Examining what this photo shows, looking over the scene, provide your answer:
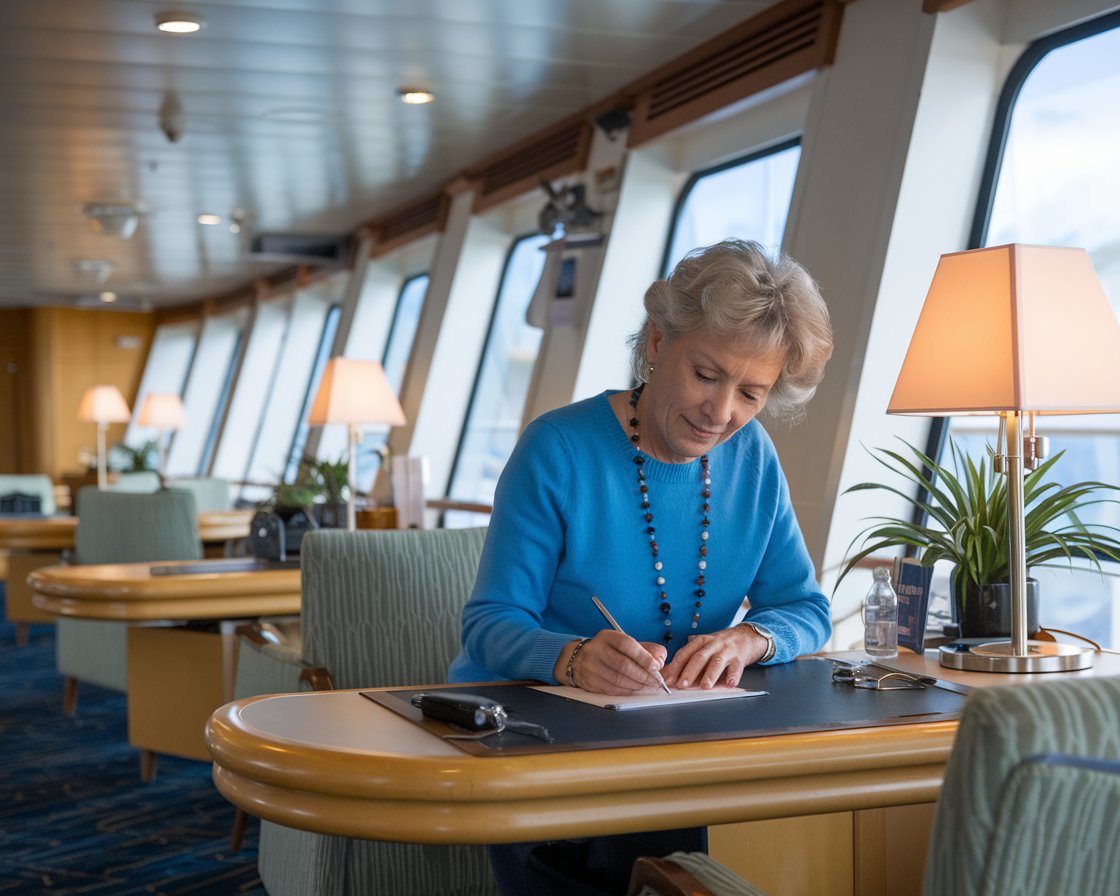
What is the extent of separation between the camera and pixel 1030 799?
0.89 meters

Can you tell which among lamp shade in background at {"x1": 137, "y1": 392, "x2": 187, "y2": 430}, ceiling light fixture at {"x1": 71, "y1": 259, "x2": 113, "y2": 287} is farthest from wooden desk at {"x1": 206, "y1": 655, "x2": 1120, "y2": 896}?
A: ceiling light fixture at {"x1": 71, "y1": 259, "x2": 113, "y2": 287}

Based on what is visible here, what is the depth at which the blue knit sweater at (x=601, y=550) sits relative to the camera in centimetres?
206

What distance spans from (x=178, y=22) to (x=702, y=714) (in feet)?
14.2

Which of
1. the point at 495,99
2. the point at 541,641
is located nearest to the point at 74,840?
the point at 541,641

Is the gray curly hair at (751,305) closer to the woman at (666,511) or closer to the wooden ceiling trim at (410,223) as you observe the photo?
the woman at (666,511)

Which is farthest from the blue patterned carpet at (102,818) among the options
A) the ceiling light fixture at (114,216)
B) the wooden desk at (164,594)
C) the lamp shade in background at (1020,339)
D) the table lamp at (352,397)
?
the ceiling light fixture at (114,216)

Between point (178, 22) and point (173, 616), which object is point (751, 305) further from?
point (178, 22)

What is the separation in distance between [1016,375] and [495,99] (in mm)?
4785

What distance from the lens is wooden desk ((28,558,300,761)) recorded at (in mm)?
Result: 3785

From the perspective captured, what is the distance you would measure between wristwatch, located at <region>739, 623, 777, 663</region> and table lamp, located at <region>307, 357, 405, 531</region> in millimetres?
2737

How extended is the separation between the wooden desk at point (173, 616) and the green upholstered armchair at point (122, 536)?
27.4 inches

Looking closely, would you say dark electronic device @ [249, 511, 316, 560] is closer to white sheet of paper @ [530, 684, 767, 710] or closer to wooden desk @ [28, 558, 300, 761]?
wooden desk @ [28, 558, 300, 761]

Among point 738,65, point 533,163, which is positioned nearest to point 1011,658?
point 738,65

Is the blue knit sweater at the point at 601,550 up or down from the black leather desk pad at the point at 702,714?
up
